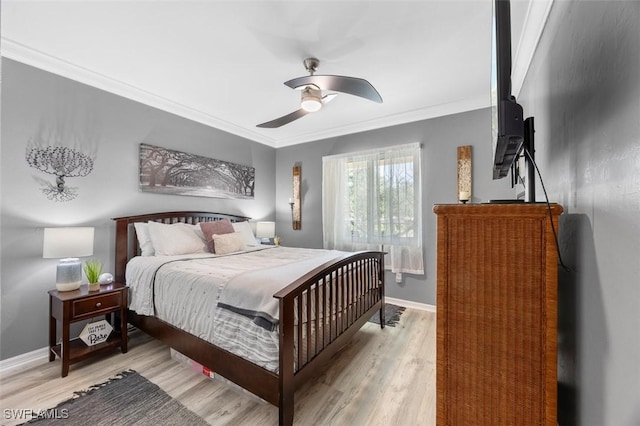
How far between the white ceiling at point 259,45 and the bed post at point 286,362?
1.96m

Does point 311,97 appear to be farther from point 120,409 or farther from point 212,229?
point 120,409

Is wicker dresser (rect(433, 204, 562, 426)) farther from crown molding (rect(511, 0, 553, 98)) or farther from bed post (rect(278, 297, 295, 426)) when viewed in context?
crown molding (rect(511, 0, 553, 98))

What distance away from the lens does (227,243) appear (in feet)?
10.0

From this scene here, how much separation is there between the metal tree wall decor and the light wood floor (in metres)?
1.48

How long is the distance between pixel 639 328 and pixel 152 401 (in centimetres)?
240

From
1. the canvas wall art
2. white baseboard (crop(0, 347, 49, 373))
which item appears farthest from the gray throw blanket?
the canvas wall art

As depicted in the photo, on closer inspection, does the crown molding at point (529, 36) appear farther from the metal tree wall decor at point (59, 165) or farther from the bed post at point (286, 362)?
the metal tree wall decor at point (59, 165)

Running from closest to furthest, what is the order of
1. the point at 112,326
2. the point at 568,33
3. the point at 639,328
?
the point at 639,328
the point at 568,33
the point at 112,326

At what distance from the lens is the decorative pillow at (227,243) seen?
3.00m

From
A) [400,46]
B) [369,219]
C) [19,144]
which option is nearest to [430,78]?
[400,46]

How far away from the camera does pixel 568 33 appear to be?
1.22 meters

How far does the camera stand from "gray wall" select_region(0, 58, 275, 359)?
2.15m

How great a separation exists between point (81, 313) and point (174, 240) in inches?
37.4

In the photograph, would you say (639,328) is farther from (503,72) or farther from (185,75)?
(185,75)
